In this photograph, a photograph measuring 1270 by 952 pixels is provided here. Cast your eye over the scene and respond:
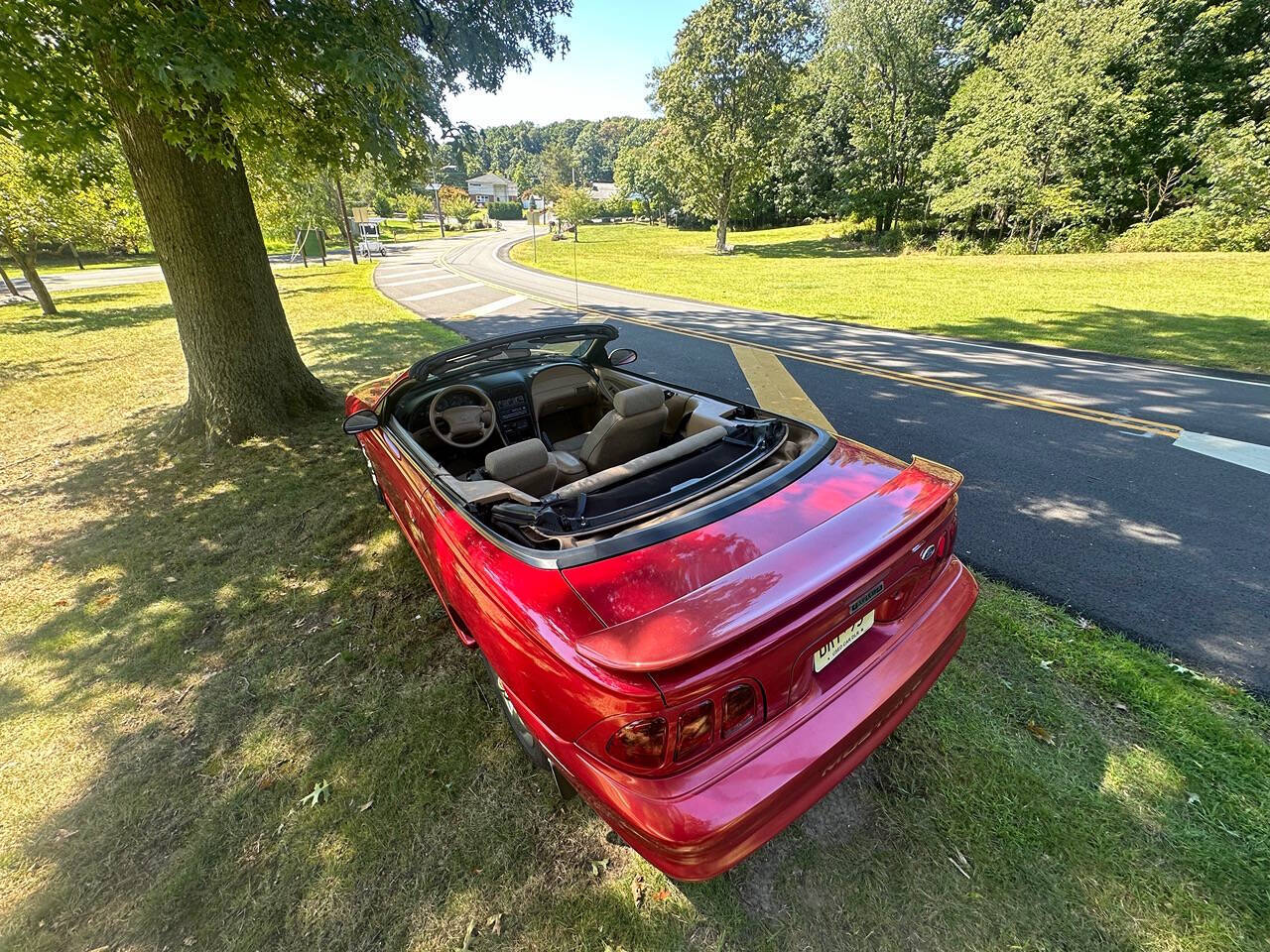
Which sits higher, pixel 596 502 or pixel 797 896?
pixel 596 502

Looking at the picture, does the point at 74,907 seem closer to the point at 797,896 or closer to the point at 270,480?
the point at 797,896

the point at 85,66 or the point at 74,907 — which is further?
the point at 85,66

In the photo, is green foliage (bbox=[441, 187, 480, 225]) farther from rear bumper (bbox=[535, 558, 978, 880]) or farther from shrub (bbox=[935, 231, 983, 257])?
rear bumper (bbox=[535, 558, 978, 880])

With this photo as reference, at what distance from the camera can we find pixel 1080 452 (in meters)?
4.66

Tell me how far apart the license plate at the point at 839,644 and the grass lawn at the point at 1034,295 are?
30.3 ft

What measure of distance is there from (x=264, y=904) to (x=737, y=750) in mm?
1699

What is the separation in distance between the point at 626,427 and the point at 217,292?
470 centimetres

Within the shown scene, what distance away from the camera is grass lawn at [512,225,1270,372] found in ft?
29.1

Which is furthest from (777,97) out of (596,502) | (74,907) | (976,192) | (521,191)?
(521,191)

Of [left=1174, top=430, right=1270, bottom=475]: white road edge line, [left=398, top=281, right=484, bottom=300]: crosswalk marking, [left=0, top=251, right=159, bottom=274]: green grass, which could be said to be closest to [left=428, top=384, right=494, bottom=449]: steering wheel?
[left=1174, top=430, right=1270, bottom=475]: white road edge line

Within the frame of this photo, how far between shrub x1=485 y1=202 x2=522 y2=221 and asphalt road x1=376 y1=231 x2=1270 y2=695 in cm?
8213

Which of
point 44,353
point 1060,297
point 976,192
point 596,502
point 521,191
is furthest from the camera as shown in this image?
point 521,191

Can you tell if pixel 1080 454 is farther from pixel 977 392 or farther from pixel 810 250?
pixel 810 250

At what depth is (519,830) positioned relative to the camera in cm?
200
